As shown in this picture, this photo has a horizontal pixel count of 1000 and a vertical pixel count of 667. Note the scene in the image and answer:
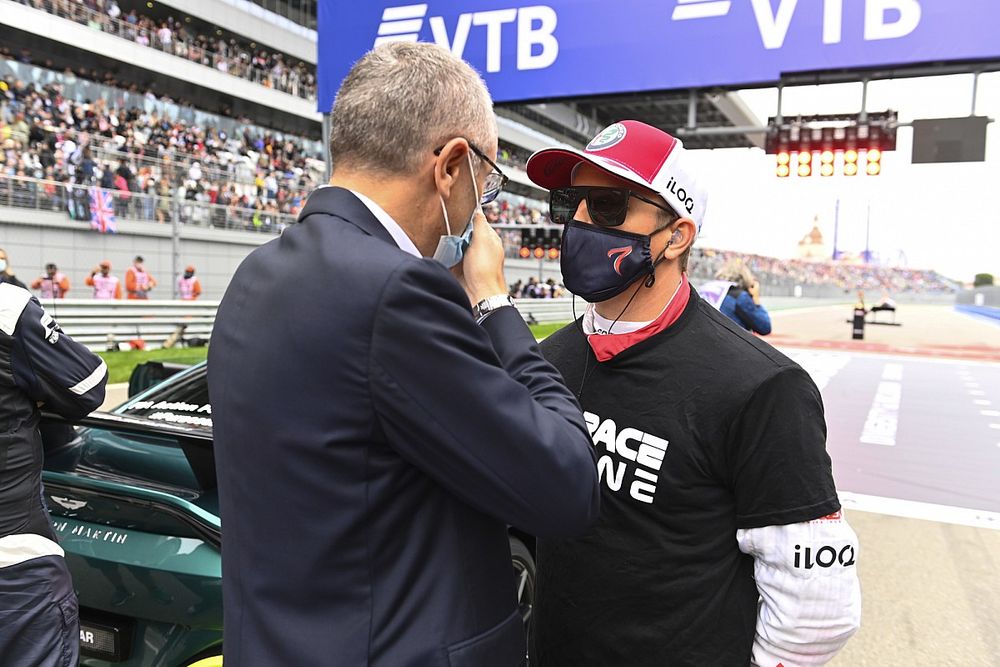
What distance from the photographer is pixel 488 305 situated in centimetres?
129

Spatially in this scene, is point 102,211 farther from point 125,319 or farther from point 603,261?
point 603,261

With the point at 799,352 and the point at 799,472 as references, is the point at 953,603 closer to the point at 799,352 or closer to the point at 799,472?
the point at 799,472

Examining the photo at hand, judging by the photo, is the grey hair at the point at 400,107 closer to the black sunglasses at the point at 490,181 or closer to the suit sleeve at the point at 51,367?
the black sunglasses at the point at 490,181

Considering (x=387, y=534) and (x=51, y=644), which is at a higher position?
(x=387, y=534)

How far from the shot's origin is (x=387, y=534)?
1.09 meters

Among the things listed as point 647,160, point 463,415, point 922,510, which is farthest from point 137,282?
point 463,415

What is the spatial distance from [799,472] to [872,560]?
3632 millimetres

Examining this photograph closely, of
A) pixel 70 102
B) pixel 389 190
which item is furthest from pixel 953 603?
pixel 70 102

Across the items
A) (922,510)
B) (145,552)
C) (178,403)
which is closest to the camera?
(145,552)

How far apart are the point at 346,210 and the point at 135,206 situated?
58.8 ft

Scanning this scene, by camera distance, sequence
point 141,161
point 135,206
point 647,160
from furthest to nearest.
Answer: point 141,161 < point 135,206 < point 647,160

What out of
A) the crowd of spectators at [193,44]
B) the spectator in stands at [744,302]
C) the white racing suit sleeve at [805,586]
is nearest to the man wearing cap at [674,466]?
the white racing suit sleeve at [805,586]

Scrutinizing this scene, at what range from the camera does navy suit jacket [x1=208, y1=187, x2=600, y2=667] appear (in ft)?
3.37

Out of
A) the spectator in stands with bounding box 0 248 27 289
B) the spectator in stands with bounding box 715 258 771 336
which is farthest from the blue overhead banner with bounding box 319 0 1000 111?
the spectator in stands with bounding box 0 248 27 289
